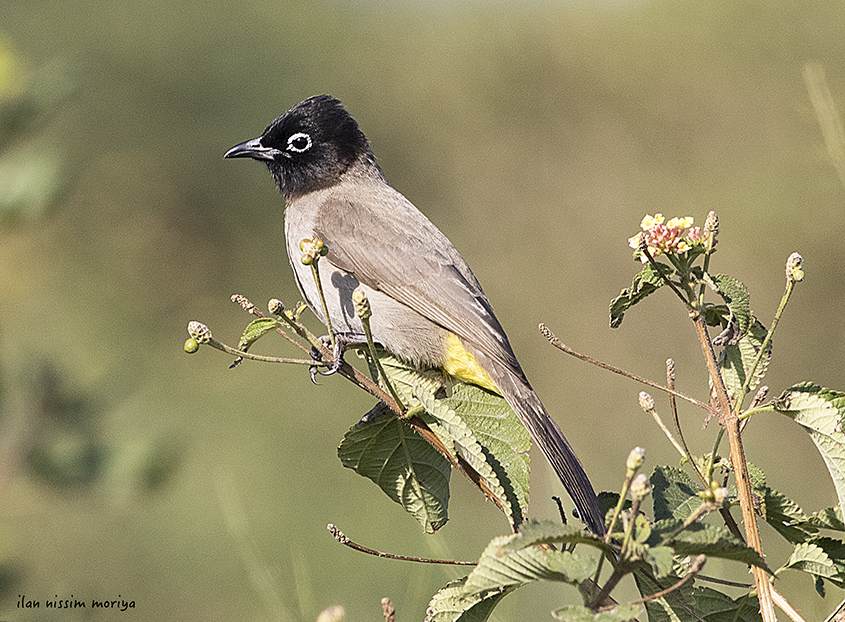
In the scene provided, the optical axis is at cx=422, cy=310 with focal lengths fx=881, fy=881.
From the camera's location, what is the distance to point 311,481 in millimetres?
7211

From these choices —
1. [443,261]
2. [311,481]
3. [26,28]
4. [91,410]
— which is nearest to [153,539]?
[311,481]

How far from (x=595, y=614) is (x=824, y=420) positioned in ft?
1.62

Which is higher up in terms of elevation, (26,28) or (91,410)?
(26,28)

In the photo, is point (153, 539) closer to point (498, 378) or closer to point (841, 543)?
point (498, 378)

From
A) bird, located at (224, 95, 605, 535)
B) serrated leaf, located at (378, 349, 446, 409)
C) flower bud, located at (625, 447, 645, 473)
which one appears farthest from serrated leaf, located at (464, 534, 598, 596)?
bird, located at (224, 95, 605, 535)

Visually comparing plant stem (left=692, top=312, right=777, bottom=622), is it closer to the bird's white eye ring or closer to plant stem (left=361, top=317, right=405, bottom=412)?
plant stem (left=361, top=317, right=405, bottom=412)

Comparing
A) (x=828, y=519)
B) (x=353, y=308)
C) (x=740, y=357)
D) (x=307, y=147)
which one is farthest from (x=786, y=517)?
(x=307, y=147)

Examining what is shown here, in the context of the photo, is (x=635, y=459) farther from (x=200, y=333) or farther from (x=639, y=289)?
(x=200, y=333)

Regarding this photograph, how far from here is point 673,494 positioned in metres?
1.44

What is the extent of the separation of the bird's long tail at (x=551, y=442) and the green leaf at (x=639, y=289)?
43 cm

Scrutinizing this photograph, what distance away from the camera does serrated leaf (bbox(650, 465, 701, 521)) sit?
1.41 metres

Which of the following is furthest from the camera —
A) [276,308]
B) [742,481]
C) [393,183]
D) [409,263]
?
[393,183]

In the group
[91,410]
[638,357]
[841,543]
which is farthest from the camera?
[638,357]

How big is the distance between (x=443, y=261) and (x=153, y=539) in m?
4.32
